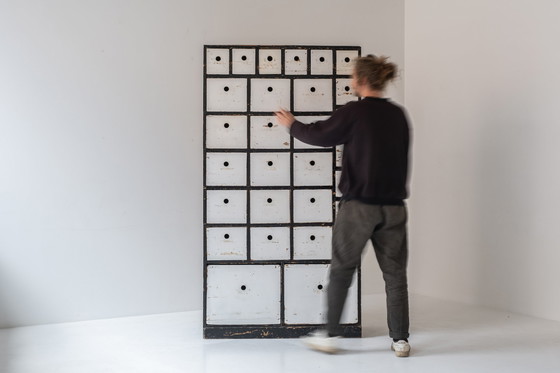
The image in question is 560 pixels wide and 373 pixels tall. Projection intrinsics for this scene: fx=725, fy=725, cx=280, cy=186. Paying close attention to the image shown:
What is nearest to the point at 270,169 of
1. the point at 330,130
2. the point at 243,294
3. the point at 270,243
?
the point at 270,243

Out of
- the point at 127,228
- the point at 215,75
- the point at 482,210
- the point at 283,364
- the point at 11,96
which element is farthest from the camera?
the point at 482,210

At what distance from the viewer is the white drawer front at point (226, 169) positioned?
129 inches

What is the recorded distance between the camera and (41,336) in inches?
132

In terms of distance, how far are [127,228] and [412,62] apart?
6.75 feet

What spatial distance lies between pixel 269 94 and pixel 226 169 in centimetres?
39

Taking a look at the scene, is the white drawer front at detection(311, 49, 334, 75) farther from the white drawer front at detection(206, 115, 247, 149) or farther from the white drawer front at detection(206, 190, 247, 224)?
the white drawer front at detection(206, 190, 247, 224)

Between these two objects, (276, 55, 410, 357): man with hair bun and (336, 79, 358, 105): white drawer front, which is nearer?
(276, 55, 410, 357): man with hair bun

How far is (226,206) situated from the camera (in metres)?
3.29

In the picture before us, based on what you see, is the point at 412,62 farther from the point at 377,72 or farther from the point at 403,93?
the point at 377,72

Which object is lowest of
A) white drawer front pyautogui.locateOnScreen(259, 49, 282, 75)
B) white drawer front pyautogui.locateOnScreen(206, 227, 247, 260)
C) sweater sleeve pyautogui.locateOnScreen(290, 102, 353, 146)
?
white drawer front pyautogui.locateOnScreen(206, 227, 247, 260)

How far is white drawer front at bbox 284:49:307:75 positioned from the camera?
3293 mm

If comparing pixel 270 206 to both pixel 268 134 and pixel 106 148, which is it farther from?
pixel 106 148

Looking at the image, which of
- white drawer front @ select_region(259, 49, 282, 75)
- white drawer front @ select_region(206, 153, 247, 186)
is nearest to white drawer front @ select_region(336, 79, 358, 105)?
white drawer front @ select_region(259, 49, 282, 75)

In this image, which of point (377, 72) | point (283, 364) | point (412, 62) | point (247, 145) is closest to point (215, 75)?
point (247, 145)
